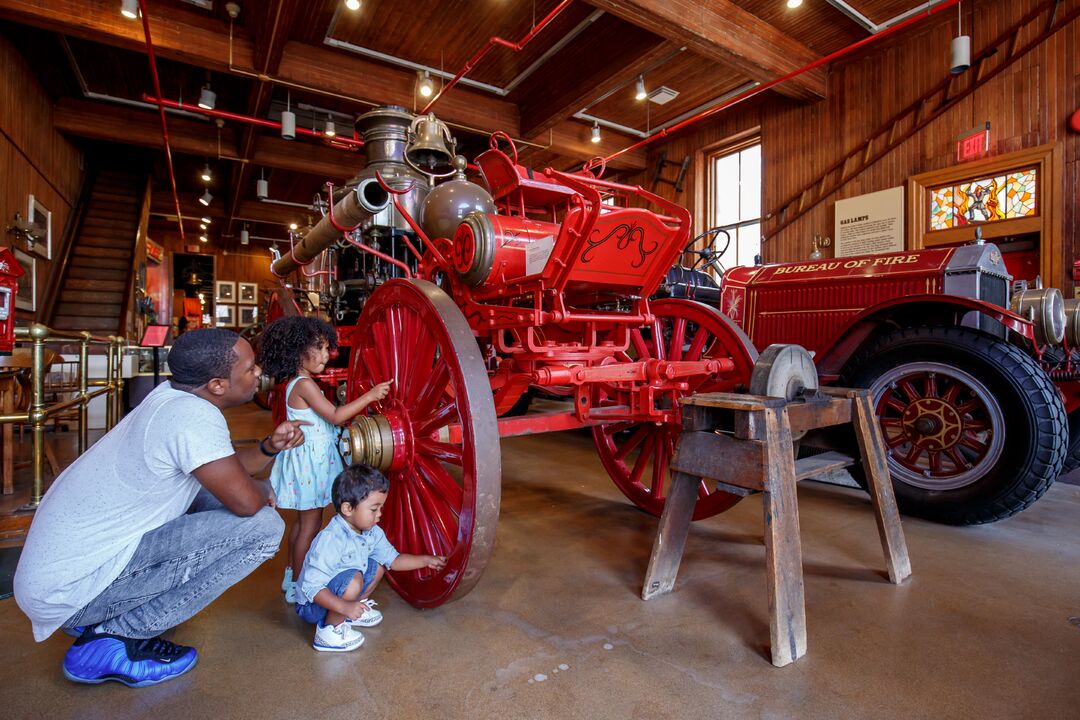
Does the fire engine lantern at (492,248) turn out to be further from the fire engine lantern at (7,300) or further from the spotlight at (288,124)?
the spotlight at (288,124)

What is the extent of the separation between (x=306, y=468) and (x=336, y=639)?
592 millimetres

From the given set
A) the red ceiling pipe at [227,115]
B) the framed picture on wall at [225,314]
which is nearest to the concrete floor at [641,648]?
the red ceiling pipe at [227,115]

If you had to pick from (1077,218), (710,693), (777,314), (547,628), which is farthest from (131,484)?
(1077,218)

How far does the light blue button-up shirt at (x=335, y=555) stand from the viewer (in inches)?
62.2

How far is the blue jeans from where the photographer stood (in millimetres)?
1393

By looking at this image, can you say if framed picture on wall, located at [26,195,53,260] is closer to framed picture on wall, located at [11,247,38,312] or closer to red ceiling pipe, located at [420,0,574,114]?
framed picture on wall, located at [11,247,38,312]

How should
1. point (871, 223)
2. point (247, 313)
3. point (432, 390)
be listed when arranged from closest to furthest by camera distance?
point (432, 390)
point (871, 223)
point (247, 313)

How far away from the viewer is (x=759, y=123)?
325 inches

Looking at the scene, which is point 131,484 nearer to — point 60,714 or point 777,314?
point 60,714

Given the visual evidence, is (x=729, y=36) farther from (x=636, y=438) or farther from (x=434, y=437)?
(x=434, y=437)

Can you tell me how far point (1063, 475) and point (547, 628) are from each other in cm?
395

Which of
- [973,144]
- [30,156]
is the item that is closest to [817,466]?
[973,144]

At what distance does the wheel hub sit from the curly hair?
9.62 feet

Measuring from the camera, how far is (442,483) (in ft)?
5.86
